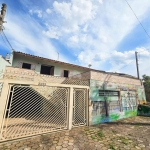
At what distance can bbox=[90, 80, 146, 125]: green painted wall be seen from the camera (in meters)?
6.45

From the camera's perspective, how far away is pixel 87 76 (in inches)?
267

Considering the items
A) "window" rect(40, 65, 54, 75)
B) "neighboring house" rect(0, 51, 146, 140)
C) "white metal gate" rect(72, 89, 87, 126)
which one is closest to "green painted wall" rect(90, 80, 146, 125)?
"neighboring house" rect(0, 51, 146, 140)

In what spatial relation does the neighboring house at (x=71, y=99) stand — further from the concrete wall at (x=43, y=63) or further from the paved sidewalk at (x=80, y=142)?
the concrete wall at (x=43, y=63)

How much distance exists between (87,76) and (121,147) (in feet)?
13.6

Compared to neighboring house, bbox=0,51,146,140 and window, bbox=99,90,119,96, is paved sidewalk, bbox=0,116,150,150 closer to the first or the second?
neighboring house, bbox=0,51,146,140

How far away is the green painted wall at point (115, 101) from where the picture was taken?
6.45 m

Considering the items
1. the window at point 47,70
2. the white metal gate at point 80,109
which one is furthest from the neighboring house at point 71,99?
the window at point 47,70

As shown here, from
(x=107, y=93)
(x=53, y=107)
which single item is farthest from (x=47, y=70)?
(x=107, y=93)

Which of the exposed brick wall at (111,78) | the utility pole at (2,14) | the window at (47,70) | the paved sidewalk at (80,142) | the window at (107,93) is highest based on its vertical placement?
the utility pole at (2,14)

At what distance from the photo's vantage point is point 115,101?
7.60 meters

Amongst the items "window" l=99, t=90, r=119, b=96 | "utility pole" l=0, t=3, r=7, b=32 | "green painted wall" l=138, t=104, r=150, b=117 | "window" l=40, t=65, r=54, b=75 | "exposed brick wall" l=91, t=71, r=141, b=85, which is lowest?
"green painted wall" l=138, t=104, r=150, b=117

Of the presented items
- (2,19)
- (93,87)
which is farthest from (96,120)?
(2,19)

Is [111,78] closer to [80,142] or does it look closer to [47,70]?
[80,142]

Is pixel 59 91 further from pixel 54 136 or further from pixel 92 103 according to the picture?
pixel 54 136
